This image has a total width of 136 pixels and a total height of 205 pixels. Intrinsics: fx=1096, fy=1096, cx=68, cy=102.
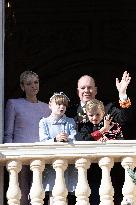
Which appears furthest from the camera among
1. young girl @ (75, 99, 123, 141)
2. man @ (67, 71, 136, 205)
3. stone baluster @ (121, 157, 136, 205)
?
man @ (67, 71, 136, 205)

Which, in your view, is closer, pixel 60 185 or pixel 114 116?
pixel 60 185

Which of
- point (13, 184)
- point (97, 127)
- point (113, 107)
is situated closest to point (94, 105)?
point (97, 127)

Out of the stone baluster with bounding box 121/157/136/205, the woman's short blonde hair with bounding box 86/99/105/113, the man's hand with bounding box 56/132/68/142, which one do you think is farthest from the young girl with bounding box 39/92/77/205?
the stone baluster with bounding box 121/157/136/205

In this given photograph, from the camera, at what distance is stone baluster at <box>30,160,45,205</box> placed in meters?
9.39

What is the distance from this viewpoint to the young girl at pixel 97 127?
9531 mm

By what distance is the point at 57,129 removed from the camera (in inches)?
381

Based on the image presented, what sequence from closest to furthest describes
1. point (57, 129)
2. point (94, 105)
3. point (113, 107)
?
point (94, 105)
point (57, 129)
point (113, 107)

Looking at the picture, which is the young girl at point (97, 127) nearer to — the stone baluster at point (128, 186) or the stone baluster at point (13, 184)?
the stone baluster at point (128, 186)

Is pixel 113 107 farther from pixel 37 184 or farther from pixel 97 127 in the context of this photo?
pixel 37 184

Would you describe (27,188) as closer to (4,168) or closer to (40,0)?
(4,168)

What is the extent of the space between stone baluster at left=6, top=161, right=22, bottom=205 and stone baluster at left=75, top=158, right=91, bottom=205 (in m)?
0.51

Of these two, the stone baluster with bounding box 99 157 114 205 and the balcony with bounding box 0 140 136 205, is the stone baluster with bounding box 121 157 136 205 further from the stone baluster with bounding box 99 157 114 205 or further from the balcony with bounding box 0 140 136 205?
the stone baluster with bounding box 99 157 114 205

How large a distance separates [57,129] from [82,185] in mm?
606

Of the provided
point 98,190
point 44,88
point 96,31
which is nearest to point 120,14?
point 96,31
